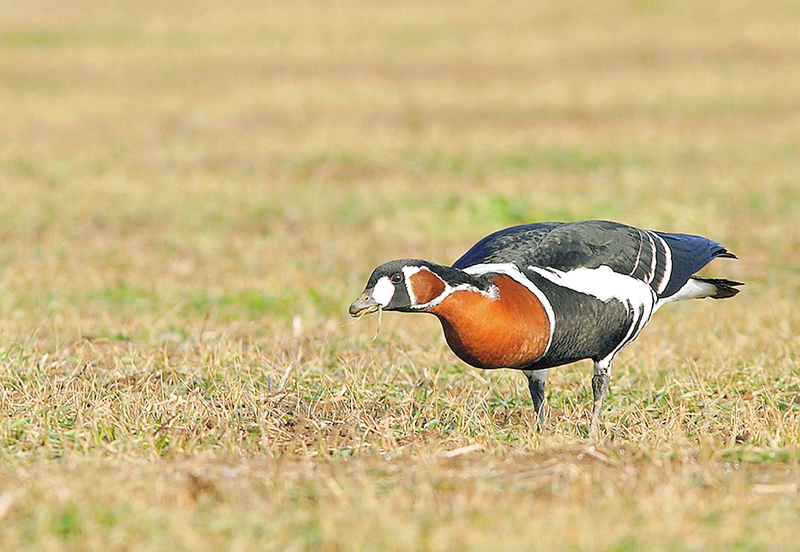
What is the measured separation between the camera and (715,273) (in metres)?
9.13

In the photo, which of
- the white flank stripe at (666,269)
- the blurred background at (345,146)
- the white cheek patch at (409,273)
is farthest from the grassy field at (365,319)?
the white cheek patch at (409,273)

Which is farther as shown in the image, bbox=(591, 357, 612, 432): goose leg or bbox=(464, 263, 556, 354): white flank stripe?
bbox=(591, 357, 612, 432): goose leg

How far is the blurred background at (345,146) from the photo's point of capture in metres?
8.77

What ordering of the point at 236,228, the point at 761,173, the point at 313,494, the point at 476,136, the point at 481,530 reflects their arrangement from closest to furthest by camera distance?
the point at 481,530
the point at 313,494
the point at 236,228
the point at 761,173
the point at 476,136

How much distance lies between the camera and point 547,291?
185 inches

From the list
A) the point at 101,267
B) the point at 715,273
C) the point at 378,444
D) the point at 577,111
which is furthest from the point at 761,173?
the point at 378,444

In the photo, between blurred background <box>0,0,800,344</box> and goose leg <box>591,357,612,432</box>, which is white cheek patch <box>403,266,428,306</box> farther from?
blurred background <box>0,0,800,344</box>

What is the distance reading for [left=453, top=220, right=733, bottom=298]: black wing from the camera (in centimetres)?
495

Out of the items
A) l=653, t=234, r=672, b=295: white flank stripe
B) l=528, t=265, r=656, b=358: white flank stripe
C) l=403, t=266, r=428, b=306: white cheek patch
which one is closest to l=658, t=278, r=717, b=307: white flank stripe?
l=653, t=234, r=672, b=295: white flank stripe

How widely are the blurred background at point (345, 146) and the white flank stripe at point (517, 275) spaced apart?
249 centimetres

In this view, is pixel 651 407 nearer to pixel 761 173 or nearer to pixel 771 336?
pixel 771 336

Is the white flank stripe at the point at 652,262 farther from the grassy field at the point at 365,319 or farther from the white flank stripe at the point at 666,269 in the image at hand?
the grassy field at the point at 365,319

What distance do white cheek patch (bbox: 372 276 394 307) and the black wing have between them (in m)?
0.71

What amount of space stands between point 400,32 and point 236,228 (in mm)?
17938
